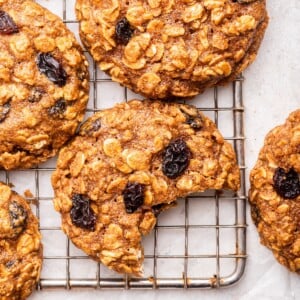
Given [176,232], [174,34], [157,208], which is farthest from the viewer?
[176,232]

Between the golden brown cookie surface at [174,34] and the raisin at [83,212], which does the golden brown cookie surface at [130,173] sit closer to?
the raisin at [83,212]

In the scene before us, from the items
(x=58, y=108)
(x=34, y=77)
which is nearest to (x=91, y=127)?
(x=58, y=108)

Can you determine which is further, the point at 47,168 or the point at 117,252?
the point at 47,168

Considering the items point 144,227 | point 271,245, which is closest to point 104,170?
point 144,227

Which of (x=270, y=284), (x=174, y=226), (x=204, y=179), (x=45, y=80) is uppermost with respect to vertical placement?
(x=45, y=80)

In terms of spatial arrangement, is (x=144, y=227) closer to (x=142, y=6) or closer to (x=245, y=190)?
(x=245, y=190)

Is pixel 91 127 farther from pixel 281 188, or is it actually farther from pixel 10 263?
pixel 281 188

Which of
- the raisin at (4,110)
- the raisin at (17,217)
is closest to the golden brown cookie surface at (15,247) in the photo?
the raisin at (17,217)
